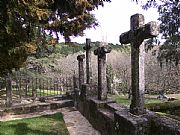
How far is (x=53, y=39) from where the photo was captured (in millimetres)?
9062

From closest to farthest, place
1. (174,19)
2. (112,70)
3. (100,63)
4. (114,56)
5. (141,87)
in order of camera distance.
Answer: (141,87)
(100,63)
(174,19)
(112,70)
(114,56)

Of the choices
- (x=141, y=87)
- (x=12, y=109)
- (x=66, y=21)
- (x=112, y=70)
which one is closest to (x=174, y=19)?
(x=112, y=70)

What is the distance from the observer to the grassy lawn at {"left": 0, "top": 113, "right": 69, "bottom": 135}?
809 cm

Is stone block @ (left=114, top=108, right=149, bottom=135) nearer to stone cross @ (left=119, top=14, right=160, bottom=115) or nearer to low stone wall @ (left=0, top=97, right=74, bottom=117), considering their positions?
stone cross @ (left=119, top=14, right=160, bottom=115)

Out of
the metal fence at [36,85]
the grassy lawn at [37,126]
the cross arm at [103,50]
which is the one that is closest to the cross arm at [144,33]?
the cross arm at [103,50]

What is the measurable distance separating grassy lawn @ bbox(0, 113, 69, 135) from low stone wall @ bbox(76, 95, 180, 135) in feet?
3.79

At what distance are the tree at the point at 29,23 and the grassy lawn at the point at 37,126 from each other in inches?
74.9

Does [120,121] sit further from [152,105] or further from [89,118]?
[152,105]

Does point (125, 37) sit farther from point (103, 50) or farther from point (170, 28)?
point (170, 28)

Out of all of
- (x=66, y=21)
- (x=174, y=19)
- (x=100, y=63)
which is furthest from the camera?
(x=174, y=19)

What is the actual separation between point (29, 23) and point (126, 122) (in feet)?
12.9

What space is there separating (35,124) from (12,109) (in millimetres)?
2704

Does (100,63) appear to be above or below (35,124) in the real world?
above

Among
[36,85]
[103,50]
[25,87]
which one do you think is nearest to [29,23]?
[103,50]
